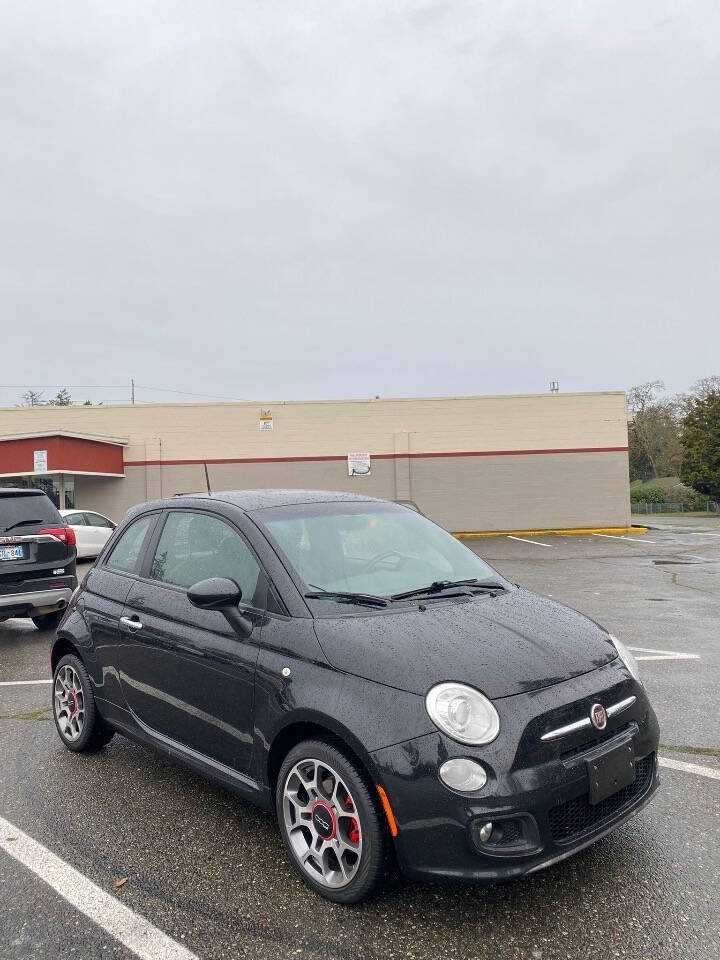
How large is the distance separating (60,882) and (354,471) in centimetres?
2342

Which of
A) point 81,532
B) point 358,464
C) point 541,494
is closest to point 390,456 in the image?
point 358,464

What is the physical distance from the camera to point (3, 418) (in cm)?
2648

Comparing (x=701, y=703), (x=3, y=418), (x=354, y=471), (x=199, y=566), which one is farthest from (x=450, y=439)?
(x=199, y=566)

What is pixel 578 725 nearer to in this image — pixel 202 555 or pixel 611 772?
pixel 611 772

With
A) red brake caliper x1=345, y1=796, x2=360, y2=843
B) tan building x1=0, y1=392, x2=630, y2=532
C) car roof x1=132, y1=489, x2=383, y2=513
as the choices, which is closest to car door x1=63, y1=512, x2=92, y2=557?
tan building x1=0, y1=392, x2=630, y2=532

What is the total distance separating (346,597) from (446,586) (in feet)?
1.87

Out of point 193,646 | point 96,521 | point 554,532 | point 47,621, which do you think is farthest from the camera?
point 554,532

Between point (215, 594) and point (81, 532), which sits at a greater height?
point (215, 594)

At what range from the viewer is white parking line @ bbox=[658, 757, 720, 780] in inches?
159

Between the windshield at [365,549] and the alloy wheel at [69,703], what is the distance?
185 centimetres

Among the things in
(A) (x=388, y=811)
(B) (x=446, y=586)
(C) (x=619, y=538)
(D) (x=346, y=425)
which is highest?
(D) (x=346, y=425)

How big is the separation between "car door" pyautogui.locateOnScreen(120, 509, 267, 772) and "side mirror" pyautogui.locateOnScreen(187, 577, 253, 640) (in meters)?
0.05

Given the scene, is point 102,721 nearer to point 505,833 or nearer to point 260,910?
point 260,910

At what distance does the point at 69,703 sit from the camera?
4.65 m
